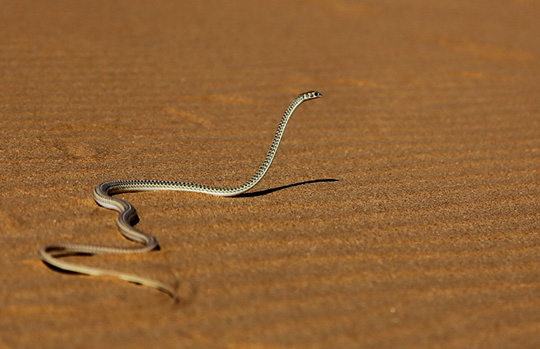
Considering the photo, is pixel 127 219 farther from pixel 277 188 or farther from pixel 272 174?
pixel 272 174

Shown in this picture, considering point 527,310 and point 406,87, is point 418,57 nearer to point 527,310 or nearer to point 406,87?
point 406,87

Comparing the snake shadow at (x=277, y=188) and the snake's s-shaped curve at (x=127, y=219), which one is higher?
the snake's s-shaped curve at (x=127, y=219)

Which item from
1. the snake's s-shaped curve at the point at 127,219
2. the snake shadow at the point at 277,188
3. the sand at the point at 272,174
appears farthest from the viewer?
the snake shadow at the point at 277,188

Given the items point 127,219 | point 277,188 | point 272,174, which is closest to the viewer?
point 127,219

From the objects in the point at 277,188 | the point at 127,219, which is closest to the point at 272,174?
the point at 277,188

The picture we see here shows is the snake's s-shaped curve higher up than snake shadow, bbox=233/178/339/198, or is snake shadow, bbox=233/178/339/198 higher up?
the snake's s-shaped curve

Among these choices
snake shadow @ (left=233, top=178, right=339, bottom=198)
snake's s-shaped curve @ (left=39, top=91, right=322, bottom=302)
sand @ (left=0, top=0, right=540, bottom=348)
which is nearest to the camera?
sand @ (left=0, top=0, right=540, bottom=348)
